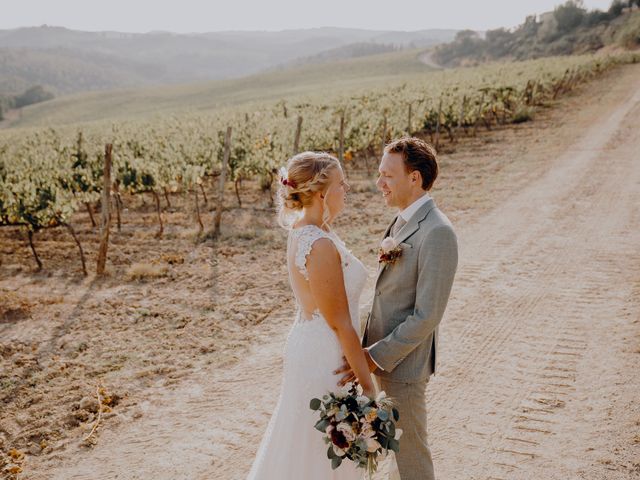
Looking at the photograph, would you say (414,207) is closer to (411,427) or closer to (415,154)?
(415,154)

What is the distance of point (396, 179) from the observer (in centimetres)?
274

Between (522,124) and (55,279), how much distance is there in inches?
757

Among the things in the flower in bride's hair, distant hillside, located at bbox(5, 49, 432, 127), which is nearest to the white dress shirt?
the flower in bride's hair

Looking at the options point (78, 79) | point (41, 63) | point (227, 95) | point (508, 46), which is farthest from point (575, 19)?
point (41, 63)

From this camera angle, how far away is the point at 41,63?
15775 centimetres

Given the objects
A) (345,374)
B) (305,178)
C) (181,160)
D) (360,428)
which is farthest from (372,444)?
(181,160)

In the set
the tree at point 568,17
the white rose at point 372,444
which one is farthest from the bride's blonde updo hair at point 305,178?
the tree at point 568,17

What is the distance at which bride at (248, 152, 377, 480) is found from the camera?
8.48ft

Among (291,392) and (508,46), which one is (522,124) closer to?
(291,392)

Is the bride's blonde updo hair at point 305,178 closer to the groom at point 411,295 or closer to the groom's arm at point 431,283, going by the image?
the groom at point 411,295

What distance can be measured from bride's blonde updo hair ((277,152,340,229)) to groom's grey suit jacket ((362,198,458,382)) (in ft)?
1.47

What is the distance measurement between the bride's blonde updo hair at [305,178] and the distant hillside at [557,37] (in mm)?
66197

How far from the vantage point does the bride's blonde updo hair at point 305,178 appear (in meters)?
2.61

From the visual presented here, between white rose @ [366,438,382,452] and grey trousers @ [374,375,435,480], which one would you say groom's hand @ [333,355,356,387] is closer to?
grey trousers @ [374,375,435,480]
